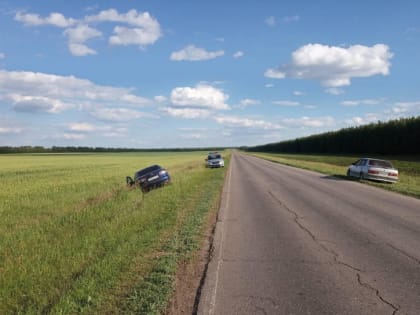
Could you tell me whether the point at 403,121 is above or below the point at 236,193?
above

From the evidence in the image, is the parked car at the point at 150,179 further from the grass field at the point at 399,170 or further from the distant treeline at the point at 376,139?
the distant treeline at the point at 376,139

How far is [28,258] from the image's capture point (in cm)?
712

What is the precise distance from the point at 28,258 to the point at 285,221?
20.5ft

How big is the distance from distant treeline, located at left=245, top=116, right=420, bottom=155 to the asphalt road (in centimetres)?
5300

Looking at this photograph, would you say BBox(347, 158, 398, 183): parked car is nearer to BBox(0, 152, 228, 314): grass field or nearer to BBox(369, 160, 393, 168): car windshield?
BBox(369, 160, 393, 168): car windshield

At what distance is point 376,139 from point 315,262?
68.5 m

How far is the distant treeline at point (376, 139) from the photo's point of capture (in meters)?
59.0

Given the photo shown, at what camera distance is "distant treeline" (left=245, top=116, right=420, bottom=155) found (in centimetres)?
5904

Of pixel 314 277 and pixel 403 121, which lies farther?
pixel 403 121

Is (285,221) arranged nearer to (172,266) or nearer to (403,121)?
(172,266)

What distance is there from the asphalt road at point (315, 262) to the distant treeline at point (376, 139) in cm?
5300

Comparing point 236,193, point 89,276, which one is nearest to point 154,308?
point 89,276

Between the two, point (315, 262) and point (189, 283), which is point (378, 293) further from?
point (189, 283)

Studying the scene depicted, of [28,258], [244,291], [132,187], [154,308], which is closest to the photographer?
[154,308]
